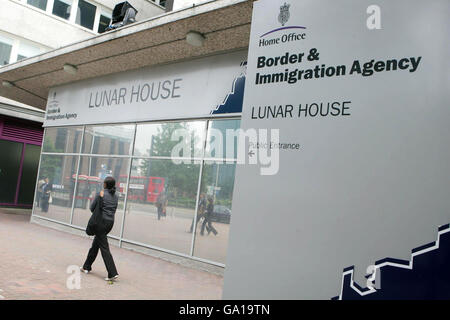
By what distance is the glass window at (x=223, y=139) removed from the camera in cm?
775

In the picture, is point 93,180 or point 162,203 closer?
point 162,203

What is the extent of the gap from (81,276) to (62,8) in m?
16.1

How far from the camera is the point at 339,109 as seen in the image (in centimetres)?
179

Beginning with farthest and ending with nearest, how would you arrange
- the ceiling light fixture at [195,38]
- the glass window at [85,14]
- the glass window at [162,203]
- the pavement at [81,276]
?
the glass window at [85,14] → the glass window at [162,203] → the ceiling light fixture at [195,38] → the pavement at [81,276]

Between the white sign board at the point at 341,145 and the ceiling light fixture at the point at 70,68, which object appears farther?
the ceiling light fixture at the point at 70,68

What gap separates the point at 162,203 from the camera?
29.6 feet

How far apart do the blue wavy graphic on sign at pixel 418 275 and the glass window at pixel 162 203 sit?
22.3ft

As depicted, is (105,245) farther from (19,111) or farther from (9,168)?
(9,168)

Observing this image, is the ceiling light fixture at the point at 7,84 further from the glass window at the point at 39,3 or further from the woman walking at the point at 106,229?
→ the woman walking at the point at 106,229

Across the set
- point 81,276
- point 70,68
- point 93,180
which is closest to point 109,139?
point 93,180

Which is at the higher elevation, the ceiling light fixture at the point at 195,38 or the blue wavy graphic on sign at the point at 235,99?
the ceiling light fixture at the point at 195,38

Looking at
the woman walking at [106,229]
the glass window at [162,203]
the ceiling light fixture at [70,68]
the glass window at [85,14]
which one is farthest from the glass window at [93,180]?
the glass window at [85,14]

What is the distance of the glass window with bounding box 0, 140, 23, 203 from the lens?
1609cm

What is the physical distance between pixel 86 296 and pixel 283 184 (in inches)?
164
